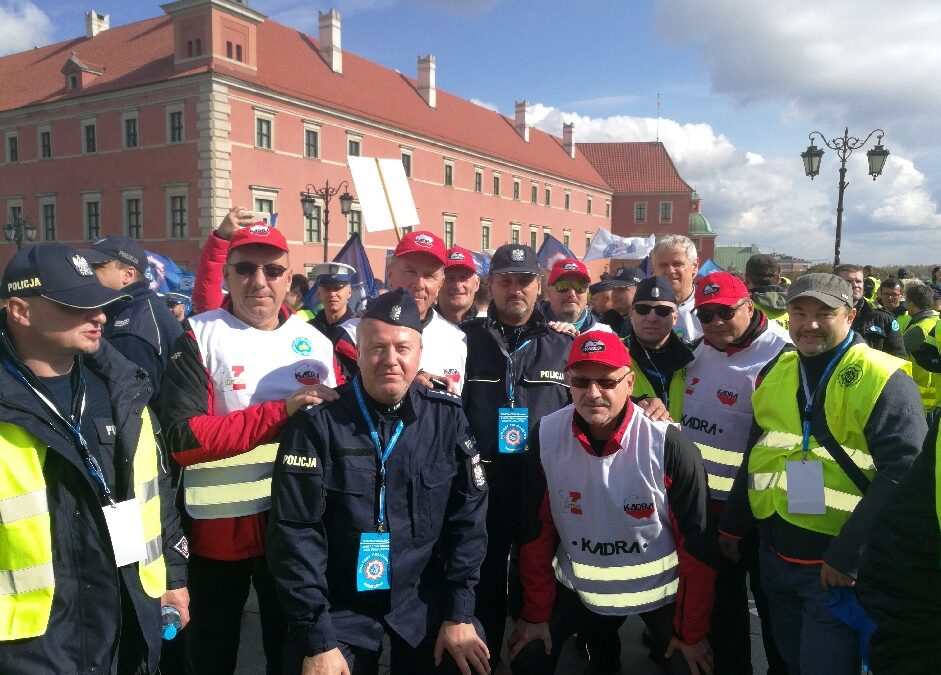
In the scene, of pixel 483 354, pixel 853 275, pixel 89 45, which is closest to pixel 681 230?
pixel 89 45

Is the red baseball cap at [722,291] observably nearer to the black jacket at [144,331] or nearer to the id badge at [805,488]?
the id badge at [805,488]

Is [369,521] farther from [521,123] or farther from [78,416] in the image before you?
[521,123]

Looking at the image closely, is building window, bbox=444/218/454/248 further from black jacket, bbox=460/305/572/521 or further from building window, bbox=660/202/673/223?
black jacket, bbox=460/305/572/521

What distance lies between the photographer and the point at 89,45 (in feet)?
120

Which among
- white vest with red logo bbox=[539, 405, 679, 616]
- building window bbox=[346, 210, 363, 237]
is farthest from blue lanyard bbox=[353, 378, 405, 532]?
building window bbox=[346, 210, 363, 237]

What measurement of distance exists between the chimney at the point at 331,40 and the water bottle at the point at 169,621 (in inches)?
1559

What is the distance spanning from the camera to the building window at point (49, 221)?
33531 mm

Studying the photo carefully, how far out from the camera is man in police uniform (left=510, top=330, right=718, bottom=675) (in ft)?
9.76

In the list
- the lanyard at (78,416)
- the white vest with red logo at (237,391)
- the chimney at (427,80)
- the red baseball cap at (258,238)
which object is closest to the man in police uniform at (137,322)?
the white vest with red logo at (237,391)

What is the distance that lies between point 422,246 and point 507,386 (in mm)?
909

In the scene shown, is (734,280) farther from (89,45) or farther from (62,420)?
(89,45)

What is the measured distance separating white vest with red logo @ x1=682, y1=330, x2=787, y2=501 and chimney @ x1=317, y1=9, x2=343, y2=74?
1525 inches

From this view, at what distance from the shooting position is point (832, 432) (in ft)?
9.31

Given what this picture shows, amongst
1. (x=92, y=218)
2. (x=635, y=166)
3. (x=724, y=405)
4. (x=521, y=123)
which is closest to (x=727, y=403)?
(x=724, y=405)
